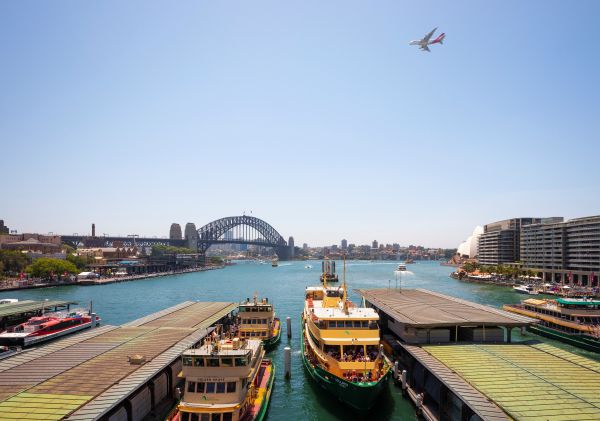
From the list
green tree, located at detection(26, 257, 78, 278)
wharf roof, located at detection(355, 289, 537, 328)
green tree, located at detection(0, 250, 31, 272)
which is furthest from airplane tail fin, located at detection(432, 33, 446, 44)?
green tree, located at detection(0, 250, 31, 272)

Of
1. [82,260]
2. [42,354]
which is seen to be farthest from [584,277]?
[82,260]

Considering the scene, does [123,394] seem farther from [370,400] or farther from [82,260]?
[82,260]

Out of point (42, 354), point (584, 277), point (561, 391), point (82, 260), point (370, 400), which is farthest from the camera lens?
point (82, 260)

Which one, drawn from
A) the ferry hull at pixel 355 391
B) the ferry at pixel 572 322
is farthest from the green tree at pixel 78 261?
the ferry hull at pixel 355 391

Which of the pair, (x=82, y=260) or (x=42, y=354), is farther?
(x=82, y=260)

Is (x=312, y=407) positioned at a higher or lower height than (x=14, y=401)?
lower

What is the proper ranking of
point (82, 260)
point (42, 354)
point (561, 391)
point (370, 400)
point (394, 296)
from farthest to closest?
1. point (82, 260)
2. point (394, 296)
3. point (42, 354)
4. point (370, 400)
5. point (561, 391)

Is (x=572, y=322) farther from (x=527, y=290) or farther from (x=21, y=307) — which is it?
(x=21, y=307)

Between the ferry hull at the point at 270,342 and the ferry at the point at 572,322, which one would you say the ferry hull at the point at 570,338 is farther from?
the ferry hull at the point at 270,342
